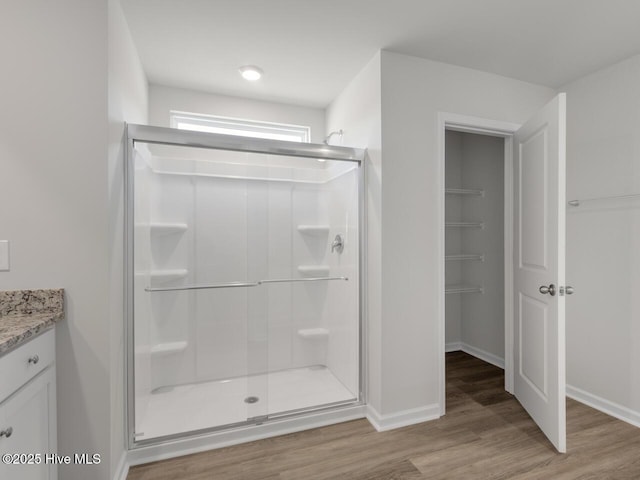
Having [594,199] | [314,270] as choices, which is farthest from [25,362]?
[594,199]

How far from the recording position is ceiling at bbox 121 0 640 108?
1.83 meters

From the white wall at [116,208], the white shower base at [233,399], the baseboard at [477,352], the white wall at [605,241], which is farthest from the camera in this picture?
the baseboard at [477,352]

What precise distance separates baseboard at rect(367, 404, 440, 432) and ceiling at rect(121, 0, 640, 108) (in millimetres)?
2495

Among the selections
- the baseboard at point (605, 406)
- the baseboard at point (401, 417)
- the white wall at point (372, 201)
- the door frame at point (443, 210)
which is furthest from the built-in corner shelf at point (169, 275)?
the baseboard at point (605, 406)

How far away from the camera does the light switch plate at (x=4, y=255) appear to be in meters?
1.45

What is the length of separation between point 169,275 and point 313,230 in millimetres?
1105

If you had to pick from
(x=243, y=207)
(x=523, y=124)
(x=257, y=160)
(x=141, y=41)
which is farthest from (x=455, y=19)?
(x=141, y=41)

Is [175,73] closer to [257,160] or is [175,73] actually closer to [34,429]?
[257,160]

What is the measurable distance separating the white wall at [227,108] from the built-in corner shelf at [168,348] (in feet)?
5.99

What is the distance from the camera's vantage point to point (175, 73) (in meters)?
2.58

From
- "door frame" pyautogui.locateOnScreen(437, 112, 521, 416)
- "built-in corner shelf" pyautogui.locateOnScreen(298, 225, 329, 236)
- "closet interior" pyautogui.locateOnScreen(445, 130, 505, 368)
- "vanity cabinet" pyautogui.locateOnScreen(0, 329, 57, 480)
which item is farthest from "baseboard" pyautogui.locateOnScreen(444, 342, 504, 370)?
"vanity cabinet" pyautogui.locateOnScreen(0, 329, 57, 480)

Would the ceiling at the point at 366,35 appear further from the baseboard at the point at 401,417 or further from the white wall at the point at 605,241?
the baseboard at the point at 401,417

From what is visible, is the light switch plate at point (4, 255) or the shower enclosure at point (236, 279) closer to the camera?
the light switch plate at point (4, 255)

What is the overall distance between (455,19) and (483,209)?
2.10m
